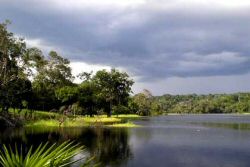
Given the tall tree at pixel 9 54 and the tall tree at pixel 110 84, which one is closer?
the tall tree at pixel 9 54

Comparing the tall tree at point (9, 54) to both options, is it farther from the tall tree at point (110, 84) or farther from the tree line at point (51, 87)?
the tall tree at point (110, 84)

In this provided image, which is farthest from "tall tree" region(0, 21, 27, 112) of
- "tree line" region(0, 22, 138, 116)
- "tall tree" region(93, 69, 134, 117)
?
"tall tree" region(93, 69, 134, 117)

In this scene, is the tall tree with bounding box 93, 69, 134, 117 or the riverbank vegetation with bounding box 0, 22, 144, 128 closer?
the riverbank vegetation with bounding box 0, 22, 144, 128

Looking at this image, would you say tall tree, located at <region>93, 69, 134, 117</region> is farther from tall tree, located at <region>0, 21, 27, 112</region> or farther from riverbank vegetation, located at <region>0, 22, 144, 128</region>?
tall tree, located at <region>0, 21, 27, 112</region>

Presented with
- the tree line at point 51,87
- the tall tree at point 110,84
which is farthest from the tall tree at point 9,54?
the tall tree at point 110,84

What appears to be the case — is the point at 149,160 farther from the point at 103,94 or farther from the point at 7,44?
the point at 103,94

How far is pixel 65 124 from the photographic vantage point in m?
95.1

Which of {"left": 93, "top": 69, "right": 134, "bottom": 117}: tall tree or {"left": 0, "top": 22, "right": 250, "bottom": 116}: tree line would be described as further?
{"left": 93, "top": 69, "right": 134, "bottom": 117}: tall tree

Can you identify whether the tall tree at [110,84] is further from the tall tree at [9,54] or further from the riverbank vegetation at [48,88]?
the tall tree at [9,54]

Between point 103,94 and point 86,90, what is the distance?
63.8 ft

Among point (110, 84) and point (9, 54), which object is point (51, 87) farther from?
point (9, 54)

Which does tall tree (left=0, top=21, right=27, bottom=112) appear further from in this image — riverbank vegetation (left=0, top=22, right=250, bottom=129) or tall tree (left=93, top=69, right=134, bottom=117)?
tall tree (left=93, top=69, right=134, bottom=117)

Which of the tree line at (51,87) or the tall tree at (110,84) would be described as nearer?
the tree line at (51,87)

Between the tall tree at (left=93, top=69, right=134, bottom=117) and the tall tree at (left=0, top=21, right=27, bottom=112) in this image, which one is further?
the tall tree at (left=93, top=69, right=134, bottom=117)
